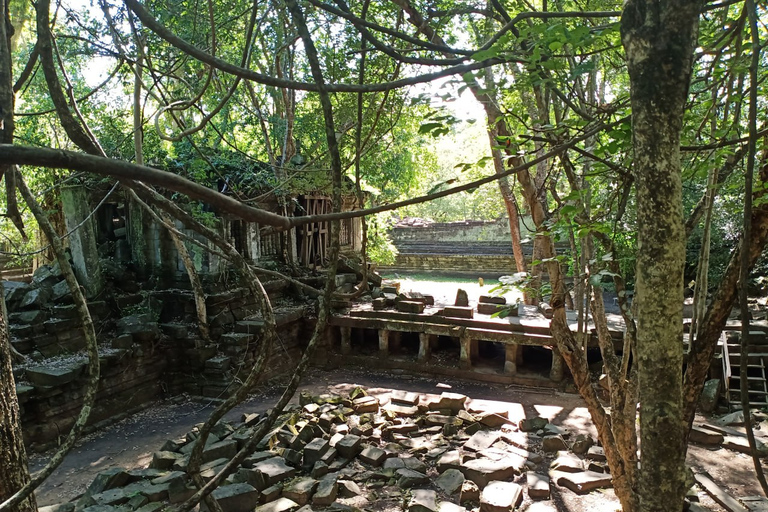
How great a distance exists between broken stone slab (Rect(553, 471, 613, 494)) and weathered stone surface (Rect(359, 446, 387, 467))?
1793 mm

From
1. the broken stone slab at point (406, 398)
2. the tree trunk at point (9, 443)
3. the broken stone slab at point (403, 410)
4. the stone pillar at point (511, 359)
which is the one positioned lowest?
the broken stone slab at point (403, 410)

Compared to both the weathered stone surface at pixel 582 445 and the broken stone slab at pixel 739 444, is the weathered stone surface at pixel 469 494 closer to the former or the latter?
the weathered stone surface at pixel 582 445

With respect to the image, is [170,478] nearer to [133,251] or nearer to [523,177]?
[523,177]

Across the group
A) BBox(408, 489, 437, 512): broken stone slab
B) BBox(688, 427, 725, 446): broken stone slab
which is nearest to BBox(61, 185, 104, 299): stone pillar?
BBox(408, 489, 437, 512): broken stone slab

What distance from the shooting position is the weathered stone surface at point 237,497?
4.02 metres

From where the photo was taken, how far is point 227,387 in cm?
802

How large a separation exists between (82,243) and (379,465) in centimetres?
638

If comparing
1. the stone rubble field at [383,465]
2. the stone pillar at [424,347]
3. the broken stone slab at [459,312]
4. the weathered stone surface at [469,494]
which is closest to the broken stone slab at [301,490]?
the stone rubble field at [383,465]

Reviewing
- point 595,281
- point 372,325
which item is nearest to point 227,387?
point 372,325

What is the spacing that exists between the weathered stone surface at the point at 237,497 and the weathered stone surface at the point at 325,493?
1.73 feet

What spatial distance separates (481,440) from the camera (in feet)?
18.2

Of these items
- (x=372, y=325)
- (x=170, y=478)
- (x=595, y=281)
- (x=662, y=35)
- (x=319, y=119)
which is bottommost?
(x=170, y=478)

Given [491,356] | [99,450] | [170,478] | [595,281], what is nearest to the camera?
[595,281]

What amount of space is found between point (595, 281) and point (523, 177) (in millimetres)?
1798
